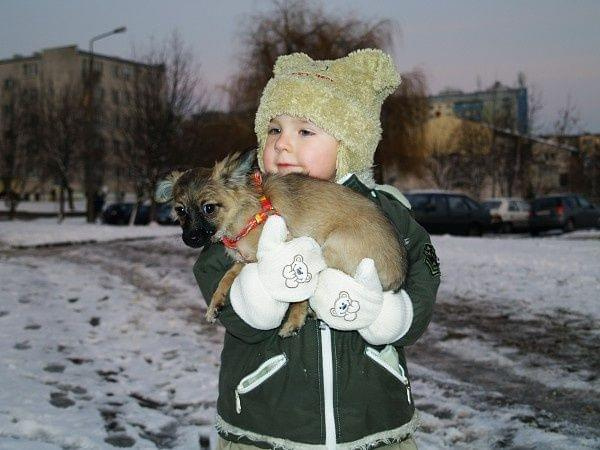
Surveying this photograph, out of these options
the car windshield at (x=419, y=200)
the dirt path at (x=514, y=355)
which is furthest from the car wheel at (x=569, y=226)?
the dirt path at (x=514, y=355)

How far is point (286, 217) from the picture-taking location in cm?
294

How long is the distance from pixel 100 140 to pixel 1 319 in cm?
3202

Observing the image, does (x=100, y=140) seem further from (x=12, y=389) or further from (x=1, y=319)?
(x=12, y=389)

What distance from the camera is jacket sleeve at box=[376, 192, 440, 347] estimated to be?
2.57 metres

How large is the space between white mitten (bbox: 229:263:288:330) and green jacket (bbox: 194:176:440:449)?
81 mm

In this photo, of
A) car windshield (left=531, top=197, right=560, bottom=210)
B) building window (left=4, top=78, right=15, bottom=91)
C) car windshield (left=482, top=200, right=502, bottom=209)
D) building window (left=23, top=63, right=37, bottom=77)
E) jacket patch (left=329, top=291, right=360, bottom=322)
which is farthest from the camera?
building window (left=23, top=63, right=37, bottom=77)

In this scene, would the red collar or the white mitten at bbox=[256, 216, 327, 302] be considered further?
the red collar

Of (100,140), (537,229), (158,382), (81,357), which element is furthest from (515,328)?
(100,140)

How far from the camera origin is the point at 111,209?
137 feet

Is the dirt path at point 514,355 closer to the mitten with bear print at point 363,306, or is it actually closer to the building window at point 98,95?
the mitten with bear print at point 363,306

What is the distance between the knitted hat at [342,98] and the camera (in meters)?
3.03

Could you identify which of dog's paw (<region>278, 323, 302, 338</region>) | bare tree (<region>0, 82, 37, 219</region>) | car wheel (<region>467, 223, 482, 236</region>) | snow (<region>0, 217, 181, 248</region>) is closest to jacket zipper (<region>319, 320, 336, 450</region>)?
dog's paw (<region>278, 323, 302, 338</region>)

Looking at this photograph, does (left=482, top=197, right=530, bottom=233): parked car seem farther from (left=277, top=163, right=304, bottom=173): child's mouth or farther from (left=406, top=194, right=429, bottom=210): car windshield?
(left=277, top=163, right=304, bottom=173): child's mouth

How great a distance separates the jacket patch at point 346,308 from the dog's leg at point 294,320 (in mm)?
334
